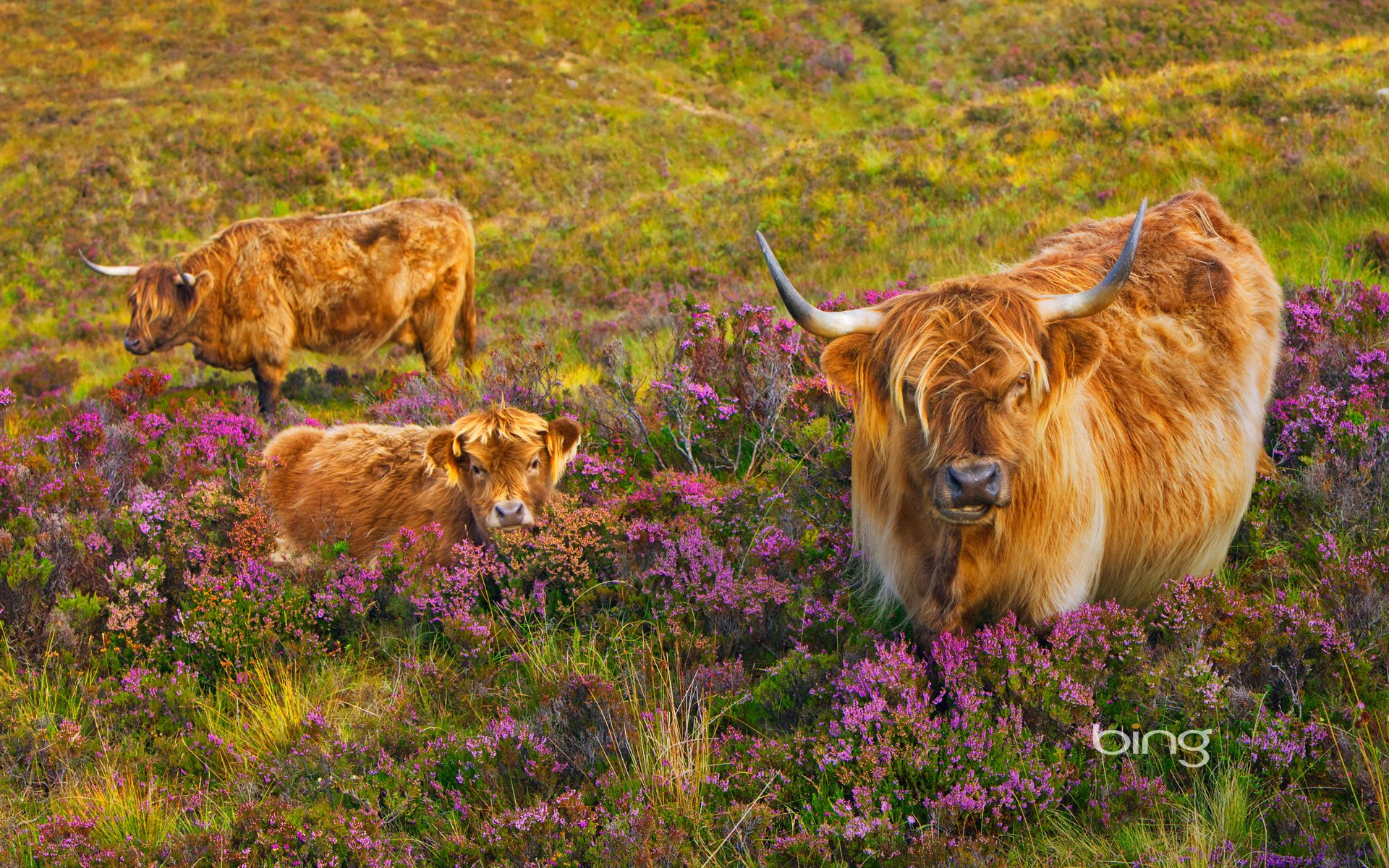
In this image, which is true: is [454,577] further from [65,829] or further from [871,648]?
[871,648]

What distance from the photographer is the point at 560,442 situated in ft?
16.6

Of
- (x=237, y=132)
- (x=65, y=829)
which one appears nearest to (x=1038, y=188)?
(x=65, y=829)

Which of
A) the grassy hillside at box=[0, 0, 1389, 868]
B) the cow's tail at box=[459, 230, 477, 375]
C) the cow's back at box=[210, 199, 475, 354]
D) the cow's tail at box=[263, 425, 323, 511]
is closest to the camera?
the grassy hillside at box=[0, 0, 1389, 868]

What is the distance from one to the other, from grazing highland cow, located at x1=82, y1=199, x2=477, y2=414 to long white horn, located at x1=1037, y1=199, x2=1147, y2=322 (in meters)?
8.15

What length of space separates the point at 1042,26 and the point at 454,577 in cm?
4053

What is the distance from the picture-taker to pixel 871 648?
3508 mm

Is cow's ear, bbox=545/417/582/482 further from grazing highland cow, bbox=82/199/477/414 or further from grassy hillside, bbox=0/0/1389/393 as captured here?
grazing highland cow, bbox=82/199/477/414

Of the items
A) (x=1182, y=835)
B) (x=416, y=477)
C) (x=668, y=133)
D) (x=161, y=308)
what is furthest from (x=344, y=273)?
(x=668, y=133)

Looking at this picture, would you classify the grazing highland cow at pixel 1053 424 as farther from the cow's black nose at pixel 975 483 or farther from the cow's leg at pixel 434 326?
the cow's leg at pixel 434 326

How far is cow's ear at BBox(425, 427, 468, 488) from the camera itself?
16.2 feet

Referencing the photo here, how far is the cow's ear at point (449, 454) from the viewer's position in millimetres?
4945

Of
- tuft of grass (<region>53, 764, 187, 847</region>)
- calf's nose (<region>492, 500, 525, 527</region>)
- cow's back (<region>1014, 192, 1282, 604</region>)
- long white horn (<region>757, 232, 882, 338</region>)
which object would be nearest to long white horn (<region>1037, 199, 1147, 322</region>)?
cow's back (<region>1014, 192, 1282, 604</region>)

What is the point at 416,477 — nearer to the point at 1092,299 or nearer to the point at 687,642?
the point at 687,642

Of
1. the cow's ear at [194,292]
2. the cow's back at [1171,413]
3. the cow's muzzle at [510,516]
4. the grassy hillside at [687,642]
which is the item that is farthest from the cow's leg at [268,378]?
the cow's back at [1171,413]
